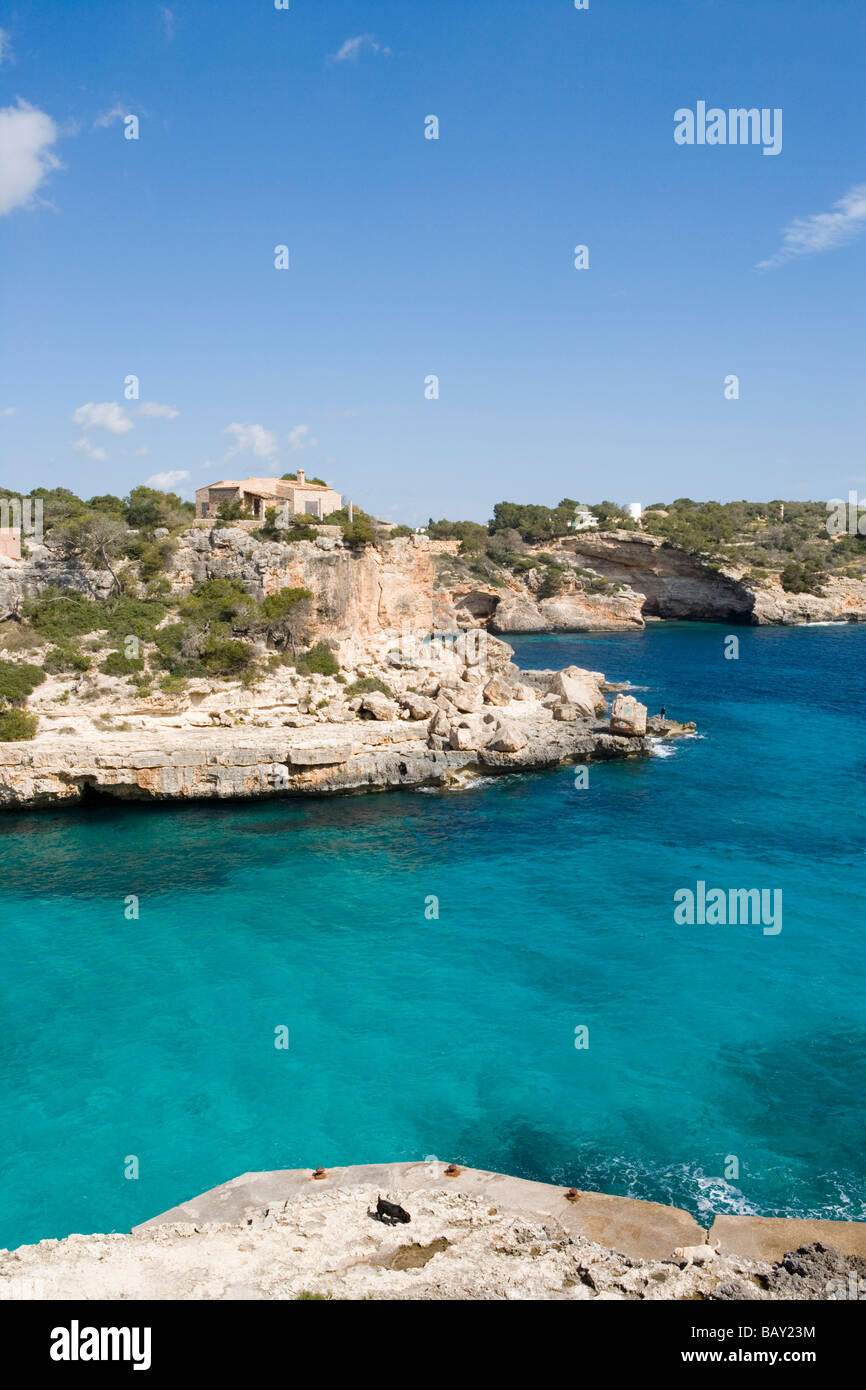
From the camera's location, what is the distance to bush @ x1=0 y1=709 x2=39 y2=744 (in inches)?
941

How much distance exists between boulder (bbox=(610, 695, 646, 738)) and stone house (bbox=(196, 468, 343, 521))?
680 inches

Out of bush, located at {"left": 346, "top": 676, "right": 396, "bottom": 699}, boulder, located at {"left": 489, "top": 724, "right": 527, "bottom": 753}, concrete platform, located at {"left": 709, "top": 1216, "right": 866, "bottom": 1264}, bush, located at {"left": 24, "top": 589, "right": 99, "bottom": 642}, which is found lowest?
concrete platform, located at {"left": 709, "top": 1216, "right": 866, "bottom": 1264}

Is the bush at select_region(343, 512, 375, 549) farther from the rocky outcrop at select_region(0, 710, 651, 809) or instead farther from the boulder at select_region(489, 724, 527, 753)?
the boulder at select_region(489, 724, 527, 753)

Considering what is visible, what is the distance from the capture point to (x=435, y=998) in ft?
47.8

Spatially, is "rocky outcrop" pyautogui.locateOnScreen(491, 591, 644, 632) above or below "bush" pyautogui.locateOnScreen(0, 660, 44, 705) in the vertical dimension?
above

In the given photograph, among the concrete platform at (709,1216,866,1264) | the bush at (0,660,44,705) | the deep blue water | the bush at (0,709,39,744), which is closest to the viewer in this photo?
the concrete platform at (709,1216,866,1264)

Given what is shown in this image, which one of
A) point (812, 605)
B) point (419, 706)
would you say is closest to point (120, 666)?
point (419, 706)

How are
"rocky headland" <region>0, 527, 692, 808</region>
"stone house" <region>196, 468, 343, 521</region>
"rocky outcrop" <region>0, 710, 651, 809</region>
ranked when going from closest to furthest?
"rocky outcrop" <region>0, 710, 651, 809</region>
"rocky headland" <region>0, 527, 692, 808</region>
"stone house" <region>196, 468, 343, 521</region>

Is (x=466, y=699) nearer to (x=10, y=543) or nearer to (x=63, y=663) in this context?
(x=63, y=663)

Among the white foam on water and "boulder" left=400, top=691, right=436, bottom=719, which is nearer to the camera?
"boulder" left=400, top=691, right=436, bottom=719

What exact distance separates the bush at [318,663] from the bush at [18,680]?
26.8ft

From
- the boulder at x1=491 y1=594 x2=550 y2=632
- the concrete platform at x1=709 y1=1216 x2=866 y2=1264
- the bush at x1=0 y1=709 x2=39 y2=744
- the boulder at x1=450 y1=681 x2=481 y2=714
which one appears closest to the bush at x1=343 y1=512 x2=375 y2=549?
the boulder at x1=450 y1=681 x2=481 y2=714
